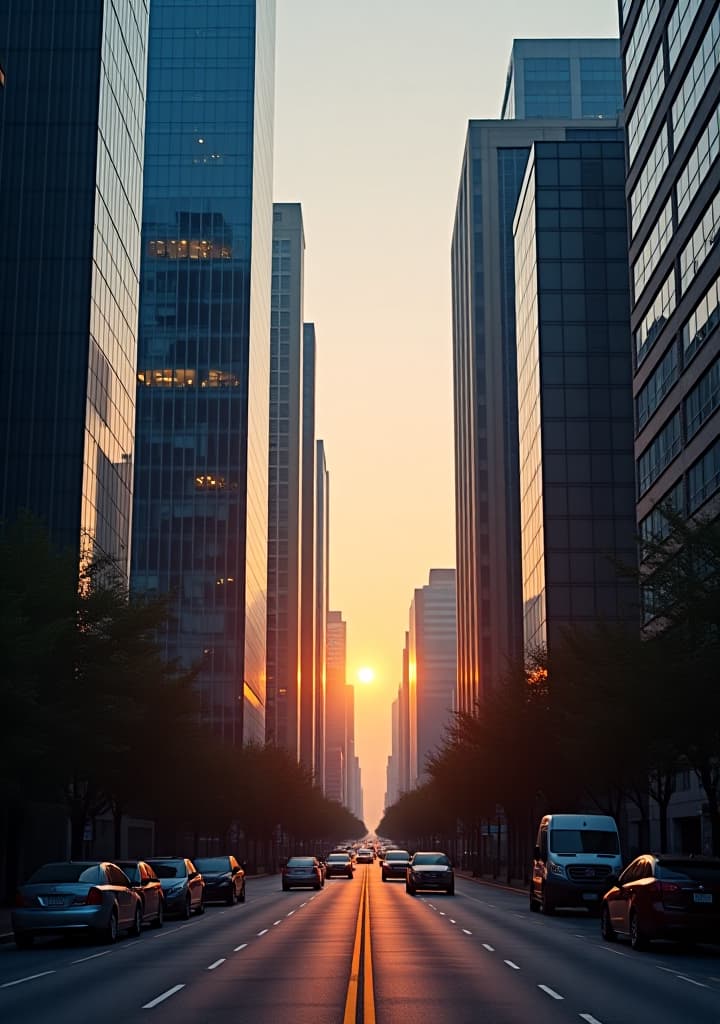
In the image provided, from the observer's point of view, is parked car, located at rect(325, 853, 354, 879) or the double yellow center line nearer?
the double yellow center line

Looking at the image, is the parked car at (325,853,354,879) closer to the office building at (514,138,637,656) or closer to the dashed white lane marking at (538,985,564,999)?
the office building at (514,138,637,656)

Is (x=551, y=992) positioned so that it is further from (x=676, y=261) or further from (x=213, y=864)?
(x=676, y=261)

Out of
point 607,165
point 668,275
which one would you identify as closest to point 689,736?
point 668,275

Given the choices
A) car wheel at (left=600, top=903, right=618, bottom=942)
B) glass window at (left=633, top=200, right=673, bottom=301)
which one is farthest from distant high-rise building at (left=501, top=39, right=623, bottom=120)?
car wheel at (left=600, top=903, right=618, bottom=942)

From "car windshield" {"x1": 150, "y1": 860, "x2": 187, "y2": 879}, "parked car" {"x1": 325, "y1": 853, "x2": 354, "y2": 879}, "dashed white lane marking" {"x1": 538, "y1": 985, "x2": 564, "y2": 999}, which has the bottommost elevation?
"parked car" {"x1": 325, "y1": 853, "x2": 354, "y2": 879}

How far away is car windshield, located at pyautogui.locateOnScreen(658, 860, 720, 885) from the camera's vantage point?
79.0 feet

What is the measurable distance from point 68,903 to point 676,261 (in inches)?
1819

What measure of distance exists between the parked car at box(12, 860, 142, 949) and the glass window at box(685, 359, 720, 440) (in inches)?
1426

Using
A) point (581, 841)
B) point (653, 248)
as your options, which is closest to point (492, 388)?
point (653, 248)

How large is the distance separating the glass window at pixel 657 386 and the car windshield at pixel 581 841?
30.9 m

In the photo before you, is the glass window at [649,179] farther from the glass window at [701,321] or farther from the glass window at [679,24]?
the glass window at [701,321]

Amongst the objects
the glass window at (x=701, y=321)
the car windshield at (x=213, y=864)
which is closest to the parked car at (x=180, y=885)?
the car windshield at (x=213, y=864)

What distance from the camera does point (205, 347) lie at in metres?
144

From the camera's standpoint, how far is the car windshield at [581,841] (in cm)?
3712
